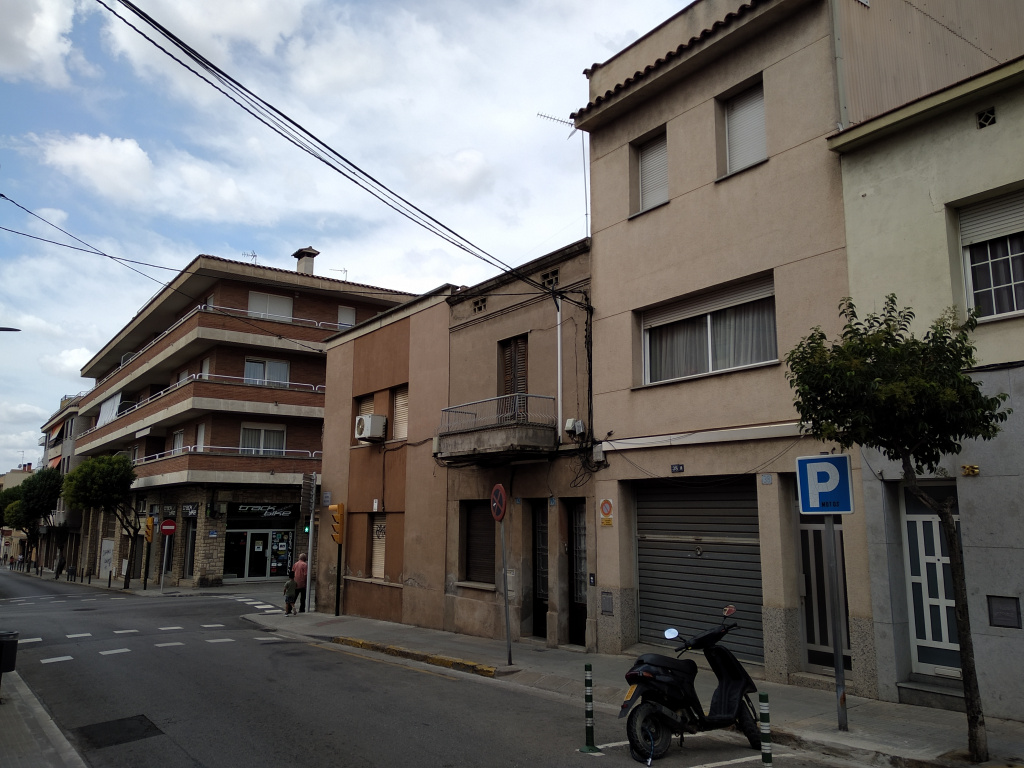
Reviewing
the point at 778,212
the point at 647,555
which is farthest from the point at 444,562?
the point at 778,212

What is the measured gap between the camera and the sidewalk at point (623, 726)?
6.89 meters

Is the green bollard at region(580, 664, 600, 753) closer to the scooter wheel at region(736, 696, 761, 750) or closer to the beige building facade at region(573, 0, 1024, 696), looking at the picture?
the scooter wheel at region(736, 696, 761, 750)

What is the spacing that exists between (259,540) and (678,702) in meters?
31.7

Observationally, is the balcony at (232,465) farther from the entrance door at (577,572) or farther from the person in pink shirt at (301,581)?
the entrance door at (577,572)

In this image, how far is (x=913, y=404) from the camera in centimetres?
663

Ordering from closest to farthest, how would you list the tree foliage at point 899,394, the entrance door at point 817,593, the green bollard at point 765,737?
the green bollard at point 765,737
the tree foliage at point 899,394
the entrance door at point 817,593

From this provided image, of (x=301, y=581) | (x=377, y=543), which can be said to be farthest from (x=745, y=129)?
(x=301, y=581)

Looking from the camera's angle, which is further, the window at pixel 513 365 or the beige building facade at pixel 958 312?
the window at pixel 513 365

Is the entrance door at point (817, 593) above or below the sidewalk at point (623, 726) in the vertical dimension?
above

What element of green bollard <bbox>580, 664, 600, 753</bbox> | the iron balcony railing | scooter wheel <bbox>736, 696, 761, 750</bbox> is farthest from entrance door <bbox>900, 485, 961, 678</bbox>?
the iron balcony railing

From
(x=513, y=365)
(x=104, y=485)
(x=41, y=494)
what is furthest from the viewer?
(x=41, y=494)

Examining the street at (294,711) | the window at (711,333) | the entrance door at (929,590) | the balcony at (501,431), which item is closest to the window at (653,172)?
the window at (711,333)

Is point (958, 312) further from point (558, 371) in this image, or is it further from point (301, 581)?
point (301, 581)

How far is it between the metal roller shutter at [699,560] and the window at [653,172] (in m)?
4.81
